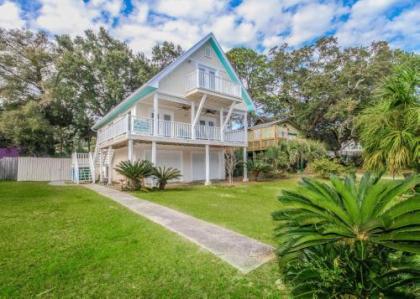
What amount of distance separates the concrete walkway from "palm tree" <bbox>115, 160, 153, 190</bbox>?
443 centimetres

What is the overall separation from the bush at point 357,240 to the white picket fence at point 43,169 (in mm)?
19762

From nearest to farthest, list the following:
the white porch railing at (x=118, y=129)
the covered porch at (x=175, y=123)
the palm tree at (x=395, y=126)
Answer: the palm tree at (x=395, y=126) < the white porch railing at (x=118, y=129) < the covered porch at (x=175, y=123)

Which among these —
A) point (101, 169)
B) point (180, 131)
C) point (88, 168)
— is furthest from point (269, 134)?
point (88, 168)

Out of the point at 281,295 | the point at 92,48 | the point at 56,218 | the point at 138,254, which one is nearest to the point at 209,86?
the point at 56,218

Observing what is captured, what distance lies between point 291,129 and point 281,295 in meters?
21.6

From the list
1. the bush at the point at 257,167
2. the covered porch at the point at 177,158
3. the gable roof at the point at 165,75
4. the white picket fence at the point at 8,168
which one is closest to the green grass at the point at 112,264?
the gable roof at the point at 165,75

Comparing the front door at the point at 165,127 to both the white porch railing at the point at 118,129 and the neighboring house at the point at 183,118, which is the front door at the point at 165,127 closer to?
the neighboring house at the point at 183,118

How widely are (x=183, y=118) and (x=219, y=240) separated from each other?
1302 cm

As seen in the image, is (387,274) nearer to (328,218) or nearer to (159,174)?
(328,218)

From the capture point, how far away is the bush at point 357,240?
183 cm

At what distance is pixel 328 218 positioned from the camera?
210 centimetres

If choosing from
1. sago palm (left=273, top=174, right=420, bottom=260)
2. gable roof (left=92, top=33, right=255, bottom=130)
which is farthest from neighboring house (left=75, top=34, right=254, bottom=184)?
sago palm (left=273, top=174, right=420, bottom=260)

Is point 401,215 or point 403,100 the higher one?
point 403,100

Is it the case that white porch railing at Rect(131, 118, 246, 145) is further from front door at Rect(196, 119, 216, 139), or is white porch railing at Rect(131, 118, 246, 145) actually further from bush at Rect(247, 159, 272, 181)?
bush at Rect(247, 159, 272, 181)
